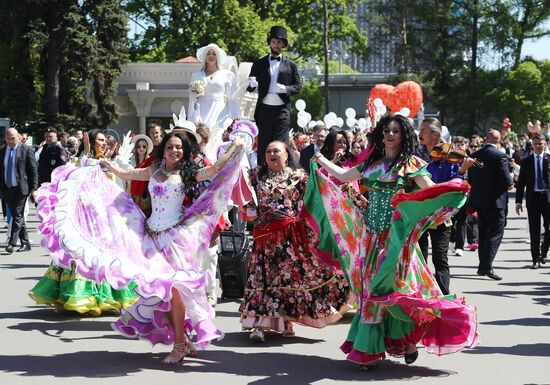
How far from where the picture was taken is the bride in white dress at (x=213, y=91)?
14406mm

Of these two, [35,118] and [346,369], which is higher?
[35,118]

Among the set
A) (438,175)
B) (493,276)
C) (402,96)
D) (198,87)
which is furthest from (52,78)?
(438,175)

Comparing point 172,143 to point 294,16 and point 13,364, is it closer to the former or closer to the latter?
point 13,364

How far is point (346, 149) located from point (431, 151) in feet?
2.79

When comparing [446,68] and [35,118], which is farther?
[446,68]

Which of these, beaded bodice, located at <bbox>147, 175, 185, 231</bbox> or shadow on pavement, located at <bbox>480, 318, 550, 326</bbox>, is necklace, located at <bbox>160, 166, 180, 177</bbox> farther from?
shadow on pavement, located at <bbox>480, 318, 550, 326</bbox>

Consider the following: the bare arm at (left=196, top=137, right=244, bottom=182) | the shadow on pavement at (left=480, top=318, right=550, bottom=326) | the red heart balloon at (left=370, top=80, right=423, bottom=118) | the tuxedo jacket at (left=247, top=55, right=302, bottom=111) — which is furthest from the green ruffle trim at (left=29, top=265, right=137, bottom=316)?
the red heart balloon at (left=370, top=80, right=423, bottom=118)

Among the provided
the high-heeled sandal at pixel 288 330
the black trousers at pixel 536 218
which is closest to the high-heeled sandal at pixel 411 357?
the high-heeled sandal at pixel 288 330

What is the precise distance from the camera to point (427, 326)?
785 cm

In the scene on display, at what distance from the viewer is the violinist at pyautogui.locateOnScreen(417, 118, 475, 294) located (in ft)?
34.9

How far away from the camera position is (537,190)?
15891 millimetres

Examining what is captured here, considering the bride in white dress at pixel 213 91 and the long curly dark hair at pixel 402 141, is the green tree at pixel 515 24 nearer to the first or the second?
the bride in white dress at pixel 213 91

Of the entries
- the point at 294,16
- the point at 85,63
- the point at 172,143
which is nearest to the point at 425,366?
the point at 172,143

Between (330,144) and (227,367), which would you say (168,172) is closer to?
(227,367)
